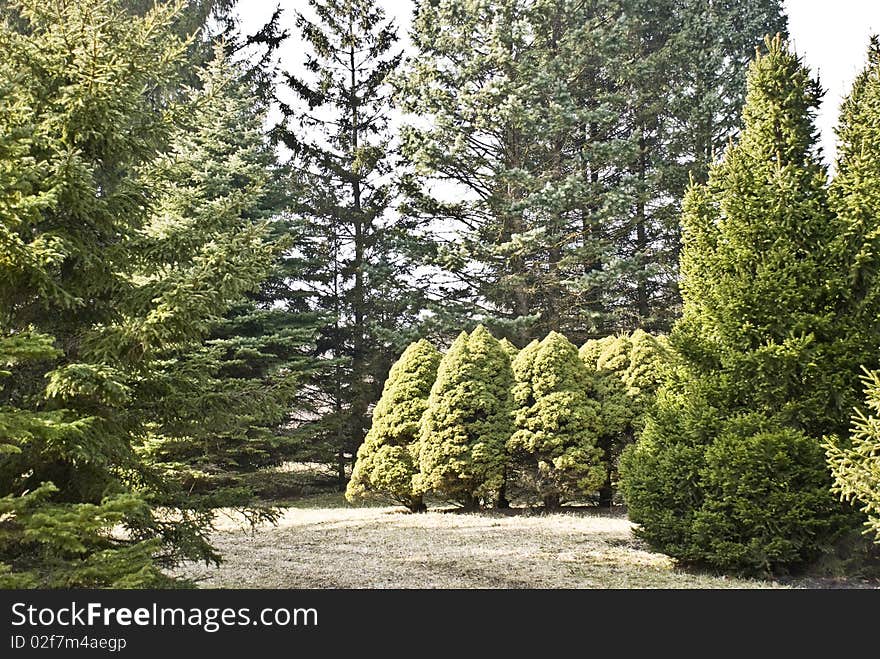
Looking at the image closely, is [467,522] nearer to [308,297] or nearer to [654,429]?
[654,429]

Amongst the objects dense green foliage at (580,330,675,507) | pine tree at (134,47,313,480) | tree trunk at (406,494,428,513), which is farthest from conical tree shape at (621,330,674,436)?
pine tree at (134,47,313,480)

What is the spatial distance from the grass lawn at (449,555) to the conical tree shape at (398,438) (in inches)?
27.3

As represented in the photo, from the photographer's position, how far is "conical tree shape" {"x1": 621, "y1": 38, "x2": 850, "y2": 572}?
248 inches

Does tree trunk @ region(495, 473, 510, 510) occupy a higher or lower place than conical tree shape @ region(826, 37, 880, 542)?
lower

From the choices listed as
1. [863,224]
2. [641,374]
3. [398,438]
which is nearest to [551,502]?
[641,374]

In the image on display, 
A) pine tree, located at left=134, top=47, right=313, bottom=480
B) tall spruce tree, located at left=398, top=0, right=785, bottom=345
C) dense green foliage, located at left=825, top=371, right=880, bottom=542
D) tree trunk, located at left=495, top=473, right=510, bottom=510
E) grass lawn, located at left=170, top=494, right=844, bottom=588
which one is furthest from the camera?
tall spruce tree, located at left=398, top=0, right=785, bottom=345

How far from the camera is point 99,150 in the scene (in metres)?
5.54

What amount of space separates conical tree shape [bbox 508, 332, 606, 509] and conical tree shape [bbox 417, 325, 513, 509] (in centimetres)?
34

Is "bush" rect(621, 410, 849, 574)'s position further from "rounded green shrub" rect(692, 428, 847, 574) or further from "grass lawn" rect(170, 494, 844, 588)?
"grass lawn" rect(170, 494, 844, 588)

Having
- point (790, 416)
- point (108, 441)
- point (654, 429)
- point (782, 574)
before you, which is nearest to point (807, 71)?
point (790, 416)

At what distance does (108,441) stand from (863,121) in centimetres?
723

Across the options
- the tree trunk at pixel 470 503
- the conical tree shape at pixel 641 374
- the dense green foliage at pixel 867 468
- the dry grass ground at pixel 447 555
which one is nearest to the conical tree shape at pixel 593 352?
the conical tree shape at pixel 641 374

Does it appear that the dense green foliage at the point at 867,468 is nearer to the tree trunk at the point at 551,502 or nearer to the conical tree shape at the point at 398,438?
the tree trunk at the point at 551,502

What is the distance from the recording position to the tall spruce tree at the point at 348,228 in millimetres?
17188
